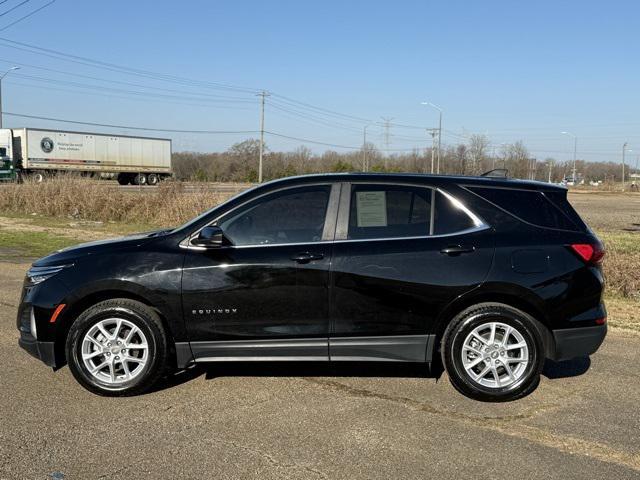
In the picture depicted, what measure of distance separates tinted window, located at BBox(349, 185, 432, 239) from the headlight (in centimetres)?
233

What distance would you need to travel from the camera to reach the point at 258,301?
15.5 feet

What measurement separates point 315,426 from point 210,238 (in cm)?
161

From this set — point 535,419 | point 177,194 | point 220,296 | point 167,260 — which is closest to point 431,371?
point 535,419

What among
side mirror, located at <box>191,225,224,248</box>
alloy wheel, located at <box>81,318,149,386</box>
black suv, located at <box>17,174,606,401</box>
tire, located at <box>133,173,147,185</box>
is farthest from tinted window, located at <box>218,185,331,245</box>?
tire, located at <box>133,173,147,185</box>

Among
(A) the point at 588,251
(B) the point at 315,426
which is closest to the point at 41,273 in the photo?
(B) the point at 315,426

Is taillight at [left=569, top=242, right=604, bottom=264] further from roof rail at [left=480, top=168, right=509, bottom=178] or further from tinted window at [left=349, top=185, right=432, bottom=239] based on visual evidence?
tinted window at [left=349, top=185, right=432, bottom=239]

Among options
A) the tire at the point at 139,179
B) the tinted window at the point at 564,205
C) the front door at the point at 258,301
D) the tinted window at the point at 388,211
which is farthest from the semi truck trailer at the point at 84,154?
the tinted window at the point at 564,205

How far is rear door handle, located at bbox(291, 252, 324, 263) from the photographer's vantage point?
15.5ft

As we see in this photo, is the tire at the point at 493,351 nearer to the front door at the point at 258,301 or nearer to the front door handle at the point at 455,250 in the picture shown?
the front door handle at the point at 455,250

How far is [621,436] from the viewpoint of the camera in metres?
4.18

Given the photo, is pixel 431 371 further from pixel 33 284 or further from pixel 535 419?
pixel 33 284

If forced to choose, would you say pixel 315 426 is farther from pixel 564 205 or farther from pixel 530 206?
pixel 564 205

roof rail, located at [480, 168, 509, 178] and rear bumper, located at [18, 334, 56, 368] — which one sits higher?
roof rail, located at [480, 168, 509, 178]

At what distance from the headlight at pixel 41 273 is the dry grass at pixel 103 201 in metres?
14.5
